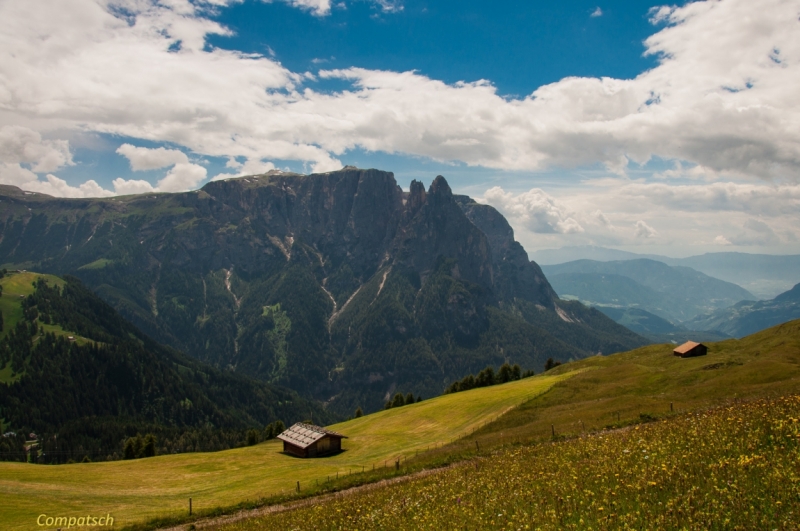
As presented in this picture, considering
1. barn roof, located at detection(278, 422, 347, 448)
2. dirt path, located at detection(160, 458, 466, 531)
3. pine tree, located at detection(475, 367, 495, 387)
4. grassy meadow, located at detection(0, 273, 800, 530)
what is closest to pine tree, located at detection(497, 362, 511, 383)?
pine tree, located at detection(475, 367, 495, 387)

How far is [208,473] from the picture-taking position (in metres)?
54.8

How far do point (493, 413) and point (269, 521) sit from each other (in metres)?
41.9

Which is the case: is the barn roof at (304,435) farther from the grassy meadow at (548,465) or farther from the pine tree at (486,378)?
the pine tree at (486,378)

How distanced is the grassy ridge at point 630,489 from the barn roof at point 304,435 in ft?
133

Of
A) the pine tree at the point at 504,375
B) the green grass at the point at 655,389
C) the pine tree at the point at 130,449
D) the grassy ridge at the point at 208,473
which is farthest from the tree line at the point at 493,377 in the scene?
the pine tree at the point at 130,449

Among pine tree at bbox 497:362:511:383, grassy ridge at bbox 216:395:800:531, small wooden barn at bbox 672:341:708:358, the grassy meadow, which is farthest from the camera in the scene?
pine tree at bbox 497:362:511:383

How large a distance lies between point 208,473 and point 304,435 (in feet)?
58.6

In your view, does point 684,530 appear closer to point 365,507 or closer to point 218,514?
point 365,507

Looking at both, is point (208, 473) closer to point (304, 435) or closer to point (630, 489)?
point (304, 435)

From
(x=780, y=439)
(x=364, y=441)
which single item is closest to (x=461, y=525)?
(x=780, y=439)

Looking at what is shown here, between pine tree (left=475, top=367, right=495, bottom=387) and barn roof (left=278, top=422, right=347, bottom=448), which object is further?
pine tree (left=475, top=367, right=495, bottom=387)

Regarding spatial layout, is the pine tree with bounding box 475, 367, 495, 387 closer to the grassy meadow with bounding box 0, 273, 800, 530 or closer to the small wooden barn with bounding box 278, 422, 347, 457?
the grassy meadow with bounding box 0, 273, 800, 530

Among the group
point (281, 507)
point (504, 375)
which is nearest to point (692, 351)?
point (504, 375)

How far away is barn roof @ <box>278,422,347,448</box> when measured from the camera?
222 ft
